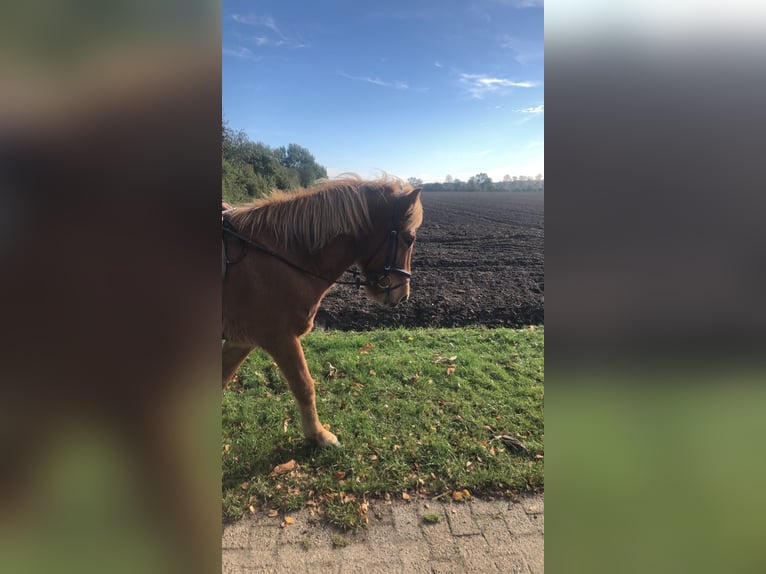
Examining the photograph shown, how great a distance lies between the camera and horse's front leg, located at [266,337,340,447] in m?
2.77

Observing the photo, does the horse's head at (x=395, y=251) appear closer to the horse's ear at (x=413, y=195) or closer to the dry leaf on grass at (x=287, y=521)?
the horse's ear at (x=413, y=195)

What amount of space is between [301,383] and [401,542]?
1.25m

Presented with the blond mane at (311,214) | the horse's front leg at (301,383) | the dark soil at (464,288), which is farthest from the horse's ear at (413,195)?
the horse's front leg at (301,383)

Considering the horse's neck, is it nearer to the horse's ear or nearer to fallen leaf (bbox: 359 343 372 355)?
the horse's ear

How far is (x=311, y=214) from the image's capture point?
109 inches

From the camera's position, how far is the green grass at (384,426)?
8.93ft

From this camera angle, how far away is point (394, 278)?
2963 millimetres

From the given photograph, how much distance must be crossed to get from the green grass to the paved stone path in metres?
0.13

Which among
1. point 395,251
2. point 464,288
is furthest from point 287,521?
point 464,288
